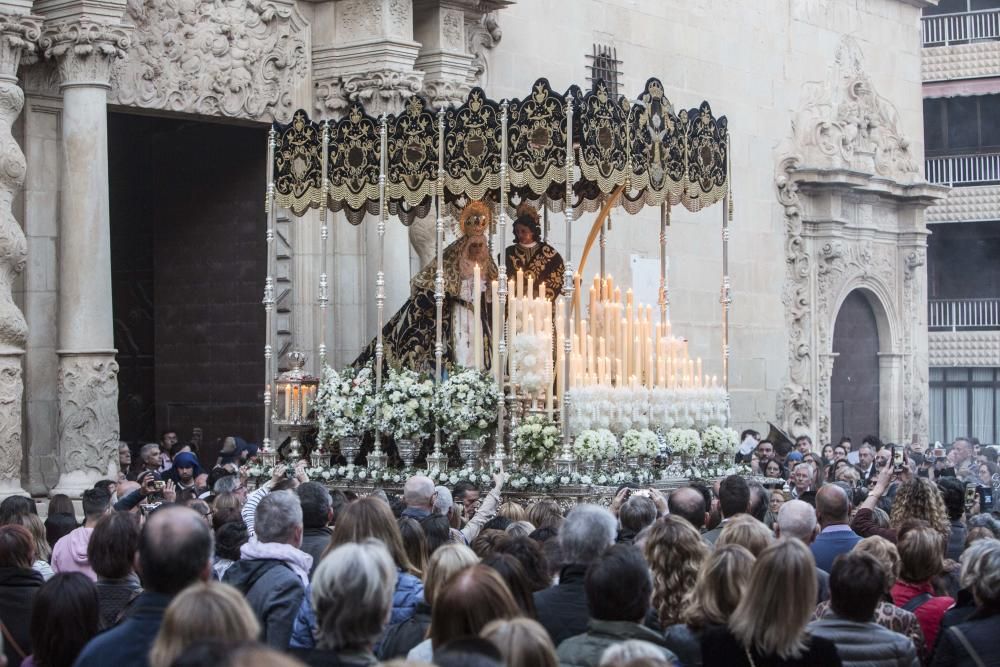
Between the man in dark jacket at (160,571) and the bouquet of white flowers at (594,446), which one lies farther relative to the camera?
the bouquet of white flowers at (594,446)

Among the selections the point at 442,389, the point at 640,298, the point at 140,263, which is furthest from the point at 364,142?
the point at 640,298

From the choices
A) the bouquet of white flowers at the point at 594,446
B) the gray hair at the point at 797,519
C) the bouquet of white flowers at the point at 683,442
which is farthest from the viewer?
the bouquet of white flowers at the point at 683,442

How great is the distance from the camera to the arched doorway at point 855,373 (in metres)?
27.5

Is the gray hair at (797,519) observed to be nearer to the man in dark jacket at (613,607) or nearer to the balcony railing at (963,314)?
the man in dark jacket at (613,607)

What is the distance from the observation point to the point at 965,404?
1444 inches

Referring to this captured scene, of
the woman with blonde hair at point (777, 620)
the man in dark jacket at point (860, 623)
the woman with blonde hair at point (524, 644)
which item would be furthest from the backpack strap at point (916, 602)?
the woman with blonde hair at point (524, 644)

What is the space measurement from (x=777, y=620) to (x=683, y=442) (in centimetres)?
911

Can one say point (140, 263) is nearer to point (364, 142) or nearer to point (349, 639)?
point (364, 142)

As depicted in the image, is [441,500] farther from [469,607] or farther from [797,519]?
[469,607]

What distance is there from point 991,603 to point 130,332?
14455 mm

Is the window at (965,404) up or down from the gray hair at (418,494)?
down

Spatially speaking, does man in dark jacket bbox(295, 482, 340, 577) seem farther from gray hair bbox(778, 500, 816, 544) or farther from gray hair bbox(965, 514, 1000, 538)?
gray hair bbox(965, 514, 1000, 538)

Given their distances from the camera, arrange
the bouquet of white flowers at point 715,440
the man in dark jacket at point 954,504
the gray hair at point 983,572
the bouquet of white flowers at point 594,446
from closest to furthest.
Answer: the gray hair at point 983,572 → the man in dark jacket at point 954,504 → the bouquet of white flowers at point 594,446 → the bouquet of white flowers at point 715,440

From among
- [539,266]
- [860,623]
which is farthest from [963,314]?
[860,623]
